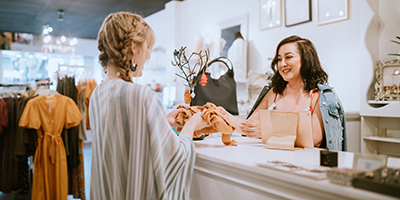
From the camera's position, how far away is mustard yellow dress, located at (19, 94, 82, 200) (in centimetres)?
323

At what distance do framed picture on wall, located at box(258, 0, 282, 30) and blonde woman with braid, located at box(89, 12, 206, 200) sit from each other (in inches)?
132

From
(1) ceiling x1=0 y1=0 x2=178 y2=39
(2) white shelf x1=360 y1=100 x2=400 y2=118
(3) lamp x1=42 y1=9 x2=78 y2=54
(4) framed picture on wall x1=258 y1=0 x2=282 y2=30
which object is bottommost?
(2) white shelf x1=360 y1=100 x2=400 y2=118

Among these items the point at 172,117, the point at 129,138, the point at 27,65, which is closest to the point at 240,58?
the point at 172,117

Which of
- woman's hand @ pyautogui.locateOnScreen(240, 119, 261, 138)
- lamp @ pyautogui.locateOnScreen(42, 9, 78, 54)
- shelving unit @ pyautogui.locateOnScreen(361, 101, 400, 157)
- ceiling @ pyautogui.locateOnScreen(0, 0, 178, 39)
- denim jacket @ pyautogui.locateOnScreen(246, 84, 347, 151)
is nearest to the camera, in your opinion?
woman's hand @ pyautogui.locateOnScreen(240, 119, 261, 138)

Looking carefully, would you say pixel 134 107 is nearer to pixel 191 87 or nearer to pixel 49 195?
pixel 191 87

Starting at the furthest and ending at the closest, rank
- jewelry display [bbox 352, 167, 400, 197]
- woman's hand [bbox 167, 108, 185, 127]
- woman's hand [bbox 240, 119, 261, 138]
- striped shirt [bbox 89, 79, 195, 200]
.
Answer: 1. woman's hand [bbox 240, 119, 261, 138]
2. woman's hand [bbox 167, 108, 185, 127]
3. striped shirt [bbox 89, 79, 195, 200]
4. jewelry display [bbox 352, 167, 400, 197]

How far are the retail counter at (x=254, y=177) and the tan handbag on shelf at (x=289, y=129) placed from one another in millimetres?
47

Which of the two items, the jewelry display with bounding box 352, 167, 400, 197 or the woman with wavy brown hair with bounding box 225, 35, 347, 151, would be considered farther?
the woman with wavy brown hair with bounding box 225, 35, 347, 151

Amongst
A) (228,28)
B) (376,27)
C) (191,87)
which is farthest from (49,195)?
(376,27)

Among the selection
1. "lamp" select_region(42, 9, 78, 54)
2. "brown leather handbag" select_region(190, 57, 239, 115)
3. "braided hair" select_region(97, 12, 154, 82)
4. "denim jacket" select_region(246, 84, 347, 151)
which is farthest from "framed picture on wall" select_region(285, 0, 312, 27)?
"lamp" select_region(42, 9, 78, 54)

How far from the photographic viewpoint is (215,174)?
3.82 ft

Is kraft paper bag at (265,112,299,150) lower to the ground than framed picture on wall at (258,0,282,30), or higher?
lower

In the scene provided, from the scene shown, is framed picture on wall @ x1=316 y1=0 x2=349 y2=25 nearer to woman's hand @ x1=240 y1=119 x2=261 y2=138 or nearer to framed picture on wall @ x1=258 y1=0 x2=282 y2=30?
framed picture on wall @ x1=258 y1=0 x2=282 y2=30

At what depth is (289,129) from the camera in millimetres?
1323
